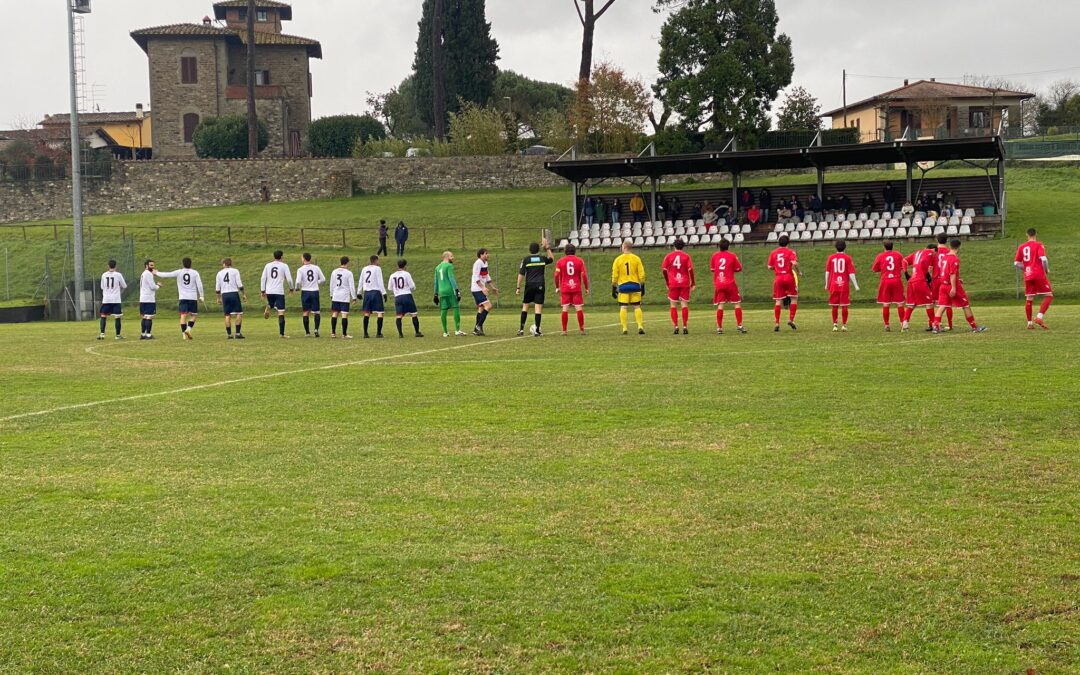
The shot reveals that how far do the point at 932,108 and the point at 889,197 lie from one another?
125 ft

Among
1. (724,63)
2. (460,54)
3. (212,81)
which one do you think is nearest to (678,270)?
(724,63)

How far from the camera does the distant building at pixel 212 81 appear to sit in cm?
8444

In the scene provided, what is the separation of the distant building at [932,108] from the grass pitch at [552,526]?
7101 centimetres

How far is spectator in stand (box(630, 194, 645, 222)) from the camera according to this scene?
169ft

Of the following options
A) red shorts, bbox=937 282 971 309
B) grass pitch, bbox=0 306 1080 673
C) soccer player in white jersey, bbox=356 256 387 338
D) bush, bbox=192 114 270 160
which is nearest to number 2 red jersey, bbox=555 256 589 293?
soccer player in white jersey, bbox=356 256 387 338

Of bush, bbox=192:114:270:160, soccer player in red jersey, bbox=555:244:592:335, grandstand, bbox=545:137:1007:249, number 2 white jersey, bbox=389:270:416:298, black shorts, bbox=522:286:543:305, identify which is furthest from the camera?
bush, bbox=192:114:270:160

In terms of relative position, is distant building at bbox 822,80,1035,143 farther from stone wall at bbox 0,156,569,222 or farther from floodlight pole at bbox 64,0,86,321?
floodlight pole at bbox 64,0,86,321

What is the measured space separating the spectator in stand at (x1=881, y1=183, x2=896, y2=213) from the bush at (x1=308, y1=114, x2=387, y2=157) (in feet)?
138

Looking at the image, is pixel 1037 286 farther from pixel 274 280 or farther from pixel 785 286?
pixel 274 280

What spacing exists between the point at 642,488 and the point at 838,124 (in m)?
92.7

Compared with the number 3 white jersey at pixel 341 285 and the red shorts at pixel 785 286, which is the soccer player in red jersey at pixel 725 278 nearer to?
the red shorts at pixel 785 286

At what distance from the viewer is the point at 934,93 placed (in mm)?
85188

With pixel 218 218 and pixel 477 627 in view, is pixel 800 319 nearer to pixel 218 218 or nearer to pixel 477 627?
pixel 477 627

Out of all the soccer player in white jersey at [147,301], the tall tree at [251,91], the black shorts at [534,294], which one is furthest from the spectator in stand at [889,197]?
the tall tree at [251,91]
